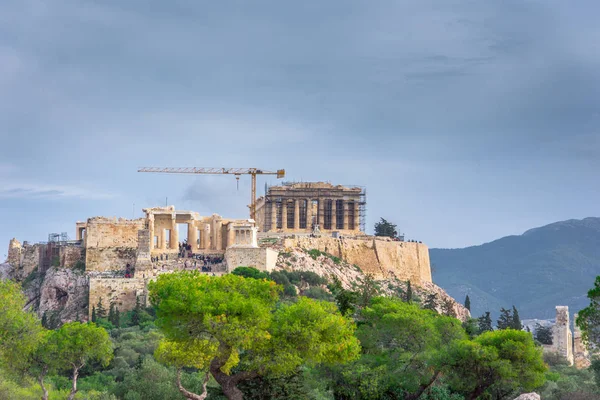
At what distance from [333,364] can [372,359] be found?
4.38 metres

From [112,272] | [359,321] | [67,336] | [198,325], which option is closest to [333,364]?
[198,325]

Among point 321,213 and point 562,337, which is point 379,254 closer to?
point 321,213

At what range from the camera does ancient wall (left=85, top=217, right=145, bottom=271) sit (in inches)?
2990

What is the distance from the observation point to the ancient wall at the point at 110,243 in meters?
75.9

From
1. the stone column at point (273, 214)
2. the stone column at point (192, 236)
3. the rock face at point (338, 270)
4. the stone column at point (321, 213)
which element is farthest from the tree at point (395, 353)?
the stone column at point (273, 214)

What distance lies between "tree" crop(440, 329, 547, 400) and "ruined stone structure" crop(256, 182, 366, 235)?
187ft

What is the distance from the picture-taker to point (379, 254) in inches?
3578

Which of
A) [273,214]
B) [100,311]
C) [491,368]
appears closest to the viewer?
[491,368]

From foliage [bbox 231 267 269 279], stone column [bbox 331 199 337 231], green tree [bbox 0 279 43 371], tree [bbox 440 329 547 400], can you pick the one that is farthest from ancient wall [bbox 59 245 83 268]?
tree [bbox 440 329 547 400]

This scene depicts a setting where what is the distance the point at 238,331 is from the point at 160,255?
43935 millimetres

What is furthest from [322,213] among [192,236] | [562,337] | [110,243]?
[562,337]

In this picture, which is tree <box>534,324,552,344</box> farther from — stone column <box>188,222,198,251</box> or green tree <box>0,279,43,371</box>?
green tree <box>0,279,43,371</box>

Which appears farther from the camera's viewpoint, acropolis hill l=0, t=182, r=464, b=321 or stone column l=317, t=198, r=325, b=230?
stone column l=317, t=198, r=325, b=230

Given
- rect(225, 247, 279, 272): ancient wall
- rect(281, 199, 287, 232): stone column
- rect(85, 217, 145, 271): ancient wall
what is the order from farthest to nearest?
1. rect(281, 199, 287, 232): stone column
2. rect(85, 217, 145, 271): ancient wall
3. rect(225, 247, 279, 272): ancient wall
